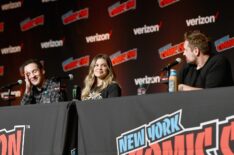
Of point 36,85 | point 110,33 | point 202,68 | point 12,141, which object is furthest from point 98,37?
point 12,141

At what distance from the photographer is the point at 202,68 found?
3.29 m

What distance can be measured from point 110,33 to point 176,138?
12.6 feet

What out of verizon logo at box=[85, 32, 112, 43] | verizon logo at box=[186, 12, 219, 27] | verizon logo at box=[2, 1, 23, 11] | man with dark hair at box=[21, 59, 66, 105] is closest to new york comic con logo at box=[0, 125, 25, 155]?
man with dark hair at box=[21, 59, 66, 105]

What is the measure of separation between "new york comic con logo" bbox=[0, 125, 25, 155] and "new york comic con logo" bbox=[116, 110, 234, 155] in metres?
0.64

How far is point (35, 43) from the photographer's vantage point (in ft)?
21.7

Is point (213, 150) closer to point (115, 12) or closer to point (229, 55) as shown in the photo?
point (229, 55)

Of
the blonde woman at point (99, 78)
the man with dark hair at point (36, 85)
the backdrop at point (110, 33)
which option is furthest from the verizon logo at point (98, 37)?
the blonde woman at point (99, 78)

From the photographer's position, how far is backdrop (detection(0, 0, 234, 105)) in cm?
541

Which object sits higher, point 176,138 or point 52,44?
point 52,44

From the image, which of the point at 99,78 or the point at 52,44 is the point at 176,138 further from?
the point at 52,44

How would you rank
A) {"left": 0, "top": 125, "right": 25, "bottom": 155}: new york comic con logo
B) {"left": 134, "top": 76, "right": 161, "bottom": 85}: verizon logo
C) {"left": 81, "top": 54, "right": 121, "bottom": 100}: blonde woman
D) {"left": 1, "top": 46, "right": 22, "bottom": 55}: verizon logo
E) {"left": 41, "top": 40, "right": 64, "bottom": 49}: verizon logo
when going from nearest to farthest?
{"left": 0, "top": 125, "right": 25, "bottom": 155}: new york comic con logo → {"left": 81, "top": 54, "right": 121, "bottom": 100}: blonde woman → {"left": 134, "top": 76, "right": 161, "bottom": 85}: verizon logo → {"left": 41, "top": 40, "right": 64, "bottom": 49}: verizon logo → {"left": 1, "top": 46, "right": 22, "bottom": 55}: verizon logo

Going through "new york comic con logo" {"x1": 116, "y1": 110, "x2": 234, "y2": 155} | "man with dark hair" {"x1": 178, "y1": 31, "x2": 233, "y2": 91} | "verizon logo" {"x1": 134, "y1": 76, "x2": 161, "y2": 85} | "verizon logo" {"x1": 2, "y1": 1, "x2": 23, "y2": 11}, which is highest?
"verizon logo" {"x1": 2, "y1": 1, "x2": 23, "y2": 11}

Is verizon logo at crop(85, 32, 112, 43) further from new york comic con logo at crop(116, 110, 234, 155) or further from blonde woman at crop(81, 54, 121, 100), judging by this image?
new york comic con logo at crop(116, 110, 234, 155)

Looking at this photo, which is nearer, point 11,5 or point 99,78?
point 99,78
